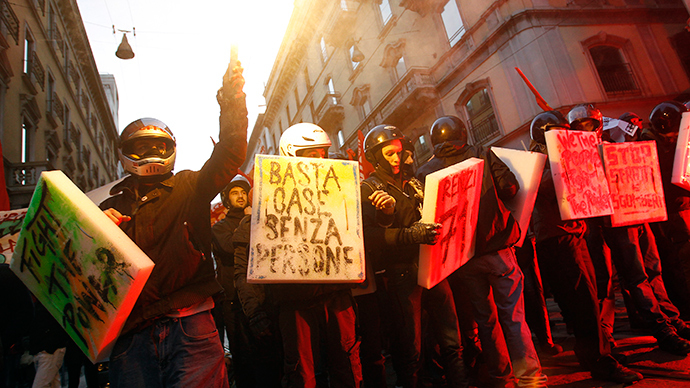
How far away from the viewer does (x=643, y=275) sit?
320cm

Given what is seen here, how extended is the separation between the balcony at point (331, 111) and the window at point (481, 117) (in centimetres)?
1003

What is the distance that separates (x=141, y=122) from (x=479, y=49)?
48.6 feet

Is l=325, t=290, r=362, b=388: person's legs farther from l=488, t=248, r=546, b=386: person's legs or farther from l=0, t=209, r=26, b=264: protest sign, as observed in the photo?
l=0, t=209, r=26, b=264: protest sign

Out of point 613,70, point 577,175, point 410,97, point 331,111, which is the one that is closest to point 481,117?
point 410,97

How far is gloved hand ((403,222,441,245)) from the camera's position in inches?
91.7

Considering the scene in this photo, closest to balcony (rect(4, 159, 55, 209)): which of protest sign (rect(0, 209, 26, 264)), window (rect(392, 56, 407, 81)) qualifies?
protest sign (rect(0, 209, 26, 264))

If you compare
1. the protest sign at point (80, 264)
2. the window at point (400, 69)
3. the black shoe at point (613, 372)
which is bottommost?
the black shoe at point (613, 372)

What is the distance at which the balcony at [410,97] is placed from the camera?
16894mm

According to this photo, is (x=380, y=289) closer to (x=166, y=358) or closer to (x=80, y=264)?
(x=166, y=358)

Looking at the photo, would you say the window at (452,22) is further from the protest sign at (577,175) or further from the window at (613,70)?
the protest sign at (577,175)

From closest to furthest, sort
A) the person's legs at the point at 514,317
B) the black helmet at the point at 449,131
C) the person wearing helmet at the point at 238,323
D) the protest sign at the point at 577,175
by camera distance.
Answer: the person's legs at the point at 514,317, the protest sign at the point at 577,175, the black helmet at the point at 449,131, the person wearing helmet at the point at 238,323

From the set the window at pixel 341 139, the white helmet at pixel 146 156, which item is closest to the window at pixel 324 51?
the window at pixel 341 139

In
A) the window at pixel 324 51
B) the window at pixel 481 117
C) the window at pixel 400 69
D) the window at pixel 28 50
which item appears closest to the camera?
the window at pixel 28 50

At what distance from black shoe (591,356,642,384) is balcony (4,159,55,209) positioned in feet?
48.2
